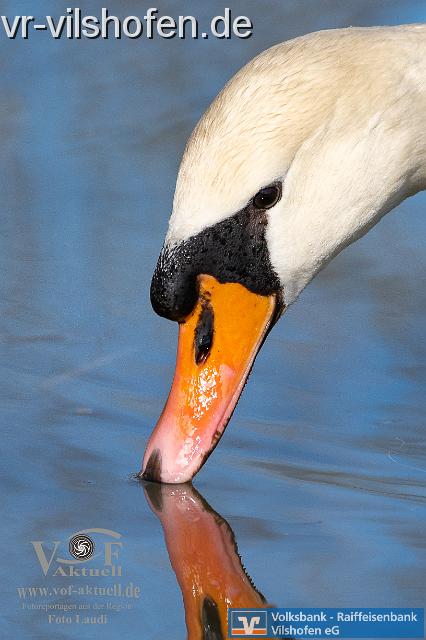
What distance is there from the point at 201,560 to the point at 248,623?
Result: 39 centimetres

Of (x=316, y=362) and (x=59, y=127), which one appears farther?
(x=59, y=127)

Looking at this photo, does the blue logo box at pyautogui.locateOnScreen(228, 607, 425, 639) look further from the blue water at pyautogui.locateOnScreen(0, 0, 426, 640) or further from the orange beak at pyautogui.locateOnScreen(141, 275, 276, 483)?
the orange beak at pyautogui.locateOnScreen(141, 275, 276, 483)

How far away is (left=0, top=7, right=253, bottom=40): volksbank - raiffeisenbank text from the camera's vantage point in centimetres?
929

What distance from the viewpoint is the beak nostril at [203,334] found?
Answer: 207 inches

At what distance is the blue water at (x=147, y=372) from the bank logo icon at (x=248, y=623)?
0.28 feet

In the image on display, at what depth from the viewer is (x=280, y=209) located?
17.1ft

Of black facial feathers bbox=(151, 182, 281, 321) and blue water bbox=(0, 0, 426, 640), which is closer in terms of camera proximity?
blue water bbox=(0, 0, 426, 640)

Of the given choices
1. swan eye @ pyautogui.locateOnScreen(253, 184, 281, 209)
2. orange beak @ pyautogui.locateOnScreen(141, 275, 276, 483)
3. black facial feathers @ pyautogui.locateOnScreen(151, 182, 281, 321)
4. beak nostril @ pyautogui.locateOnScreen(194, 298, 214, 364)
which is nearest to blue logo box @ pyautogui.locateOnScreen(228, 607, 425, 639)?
orange beak @ pyautogui.locateOnScreen(141, 275, 276, 483)

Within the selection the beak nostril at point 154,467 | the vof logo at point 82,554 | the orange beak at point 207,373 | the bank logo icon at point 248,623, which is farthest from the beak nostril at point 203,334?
the bank logo icon at point 248,623

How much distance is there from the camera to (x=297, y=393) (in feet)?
20.4

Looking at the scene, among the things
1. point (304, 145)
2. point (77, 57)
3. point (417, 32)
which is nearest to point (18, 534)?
point (304, 145)

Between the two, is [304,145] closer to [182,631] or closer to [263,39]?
[182,631]

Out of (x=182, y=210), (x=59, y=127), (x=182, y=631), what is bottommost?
(x=182, y=631)

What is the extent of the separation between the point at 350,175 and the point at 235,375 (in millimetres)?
714
